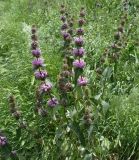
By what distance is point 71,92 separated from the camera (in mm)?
3092

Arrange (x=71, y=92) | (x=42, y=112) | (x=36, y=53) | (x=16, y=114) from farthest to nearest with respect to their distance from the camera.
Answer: (x=71, y=92) → (x=42, y=112) → (x=16, y=114) → (x=36, y=53)

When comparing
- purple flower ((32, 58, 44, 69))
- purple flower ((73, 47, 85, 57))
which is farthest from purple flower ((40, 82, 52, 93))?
purple flower ((73, 47, 85, 57))

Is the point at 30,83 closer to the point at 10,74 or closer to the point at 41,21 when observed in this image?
the point at 10,74

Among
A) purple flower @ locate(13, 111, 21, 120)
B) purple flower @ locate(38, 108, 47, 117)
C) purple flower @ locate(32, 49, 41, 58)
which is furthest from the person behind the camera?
purple flower @ locate(38, 108, 47, 117)

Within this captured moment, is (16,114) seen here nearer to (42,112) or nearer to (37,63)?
(42,112)

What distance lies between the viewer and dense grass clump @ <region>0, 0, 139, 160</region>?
2645 millimetres

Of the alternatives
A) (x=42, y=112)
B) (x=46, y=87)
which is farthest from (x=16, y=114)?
(x=46, y=87)

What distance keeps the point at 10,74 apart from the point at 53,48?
1.80 ft

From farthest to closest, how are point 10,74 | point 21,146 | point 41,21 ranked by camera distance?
point 41,21, point 10,74, point 21,146

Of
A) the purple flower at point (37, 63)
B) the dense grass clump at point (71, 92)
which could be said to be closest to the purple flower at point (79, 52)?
the dense grass clump at point (71, 92)

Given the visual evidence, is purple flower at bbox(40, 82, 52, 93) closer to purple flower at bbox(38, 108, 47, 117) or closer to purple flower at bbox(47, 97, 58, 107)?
purple flower at bbox(47, 97, 58, 107)

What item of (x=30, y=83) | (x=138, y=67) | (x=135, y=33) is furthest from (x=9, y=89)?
(x=135, y=33)

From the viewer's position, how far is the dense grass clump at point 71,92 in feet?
8.68

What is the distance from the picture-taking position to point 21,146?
10.2 feet
